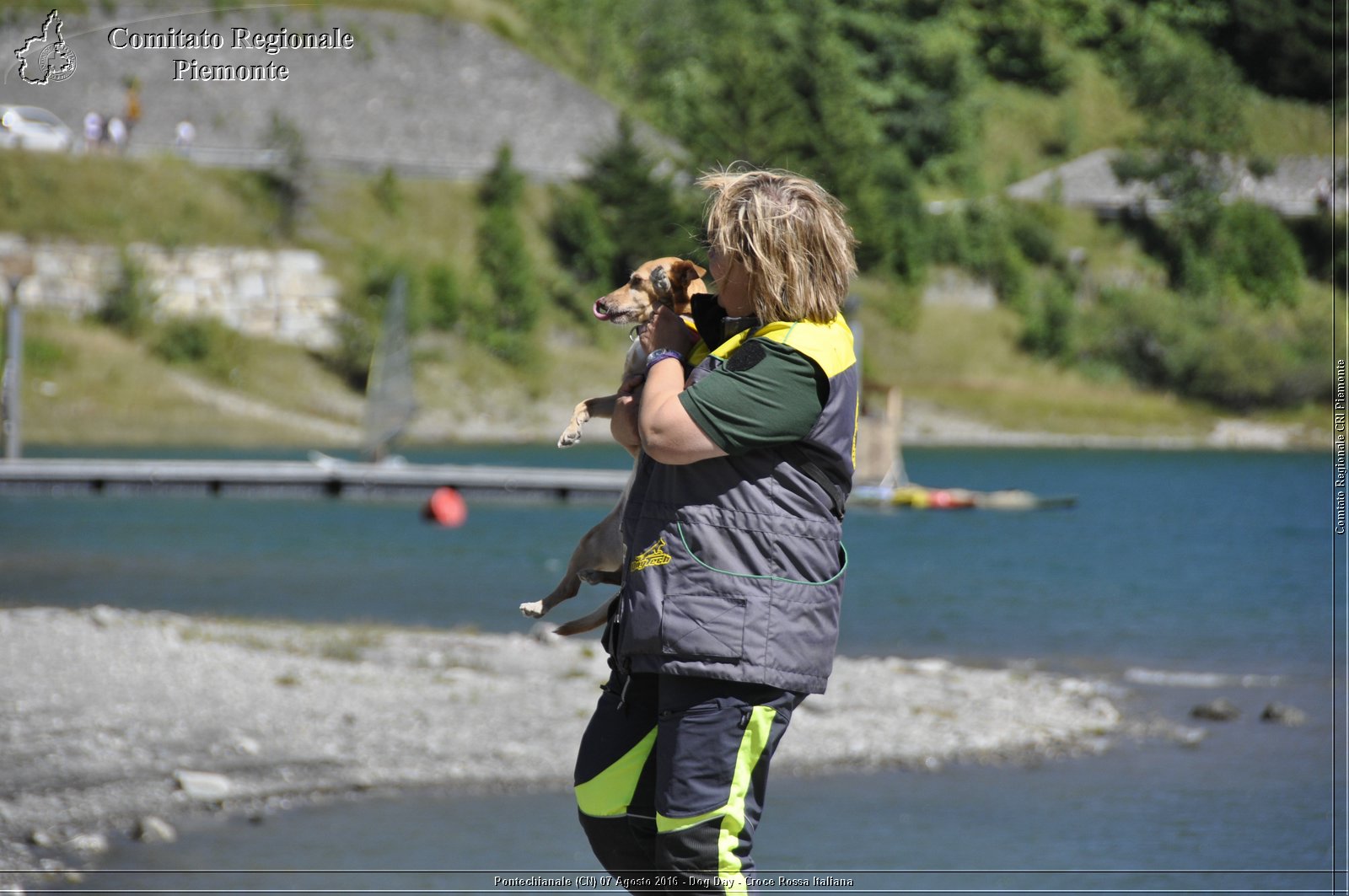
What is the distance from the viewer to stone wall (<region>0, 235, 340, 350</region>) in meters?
45.4

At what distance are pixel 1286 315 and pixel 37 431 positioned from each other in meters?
34.7

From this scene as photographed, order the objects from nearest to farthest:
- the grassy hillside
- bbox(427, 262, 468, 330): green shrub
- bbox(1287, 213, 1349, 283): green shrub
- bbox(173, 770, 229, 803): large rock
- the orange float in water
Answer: bbox(1287, 213, 1349, 283): green shrub → bbox(173, 770, 229, 803): large rock → the orange float in water → the grassy hillside → bbox(427, 262, 468, 330): green shrub

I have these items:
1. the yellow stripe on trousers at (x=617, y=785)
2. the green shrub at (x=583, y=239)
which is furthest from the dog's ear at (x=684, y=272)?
the green shrub at (x=583, y=239)

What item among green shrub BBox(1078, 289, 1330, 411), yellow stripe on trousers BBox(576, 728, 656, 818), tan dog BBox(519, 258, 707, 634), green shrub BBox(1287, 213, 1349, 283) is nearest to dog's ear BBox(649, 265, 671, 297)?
tan dog BBox(519, 258, 707, 634)

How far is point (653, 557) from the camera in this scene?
3.01 m

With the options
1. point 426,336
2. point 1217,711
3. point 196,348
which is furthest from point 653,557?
point 426,336

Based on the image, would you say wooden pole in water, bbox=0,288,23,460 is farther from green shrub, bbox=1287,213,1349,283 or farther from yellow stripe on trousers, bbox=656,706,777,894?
yellow stripe on trousers, bbox=656,706,777,894

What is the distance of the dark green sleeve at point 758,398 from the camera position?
295 cm

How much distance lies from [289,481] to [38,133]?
86.7 feet

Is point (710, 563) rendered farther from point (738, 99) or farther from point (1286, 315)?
point (738, 99)

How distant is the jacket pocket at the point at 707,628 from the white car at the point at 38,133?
154 ft

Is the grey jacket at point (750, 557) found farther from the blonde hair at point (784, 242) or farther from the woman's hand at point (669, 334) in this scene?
the woman's hand at point (669, 334)

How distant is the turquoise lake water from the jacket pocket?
12.1 ft

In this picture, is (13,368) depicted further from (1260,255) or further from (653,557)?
(653,557)
